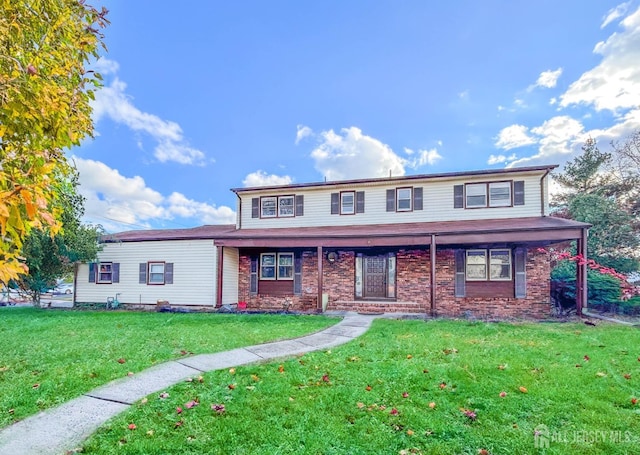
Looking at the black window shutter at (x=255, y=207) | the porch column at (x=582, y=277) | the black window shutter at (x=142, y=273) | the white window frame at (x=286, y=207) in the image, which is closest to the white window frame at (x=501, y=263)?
the porch column at (x=582, y=277)

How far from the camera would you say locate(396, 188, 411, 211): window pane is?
1412 centimetres

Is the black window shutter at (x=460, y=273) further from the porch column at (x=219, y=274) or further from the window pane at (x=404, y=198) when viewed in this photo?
the porch column at (x=219, y=274)

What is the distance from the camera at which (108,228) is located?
52.0 ft

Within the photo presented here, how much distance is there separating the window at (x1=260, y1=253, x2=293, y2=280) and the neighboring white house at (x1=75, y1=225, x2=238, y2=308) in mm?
1258

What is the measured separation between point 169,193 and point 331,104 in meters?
19.7

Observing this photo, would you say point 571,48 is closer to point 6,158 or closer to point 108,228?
point 6,158

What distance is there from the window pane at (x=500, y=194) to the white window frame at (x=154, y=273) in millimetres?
13866

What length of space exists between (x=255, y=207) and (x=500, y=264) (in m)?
10.5

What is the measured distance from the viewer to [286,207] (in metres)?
15.5

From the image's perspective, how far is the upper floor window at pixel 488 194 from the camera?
13.2 m

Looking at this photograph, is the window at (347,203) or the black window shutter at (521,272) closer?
the black window shutter at (521,272)

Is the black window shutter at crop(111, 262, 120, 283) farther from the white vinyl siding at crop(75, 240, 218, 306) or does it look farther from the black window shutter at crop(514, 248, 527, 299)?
the black window shutter at crop(514, 248, 527, 299)

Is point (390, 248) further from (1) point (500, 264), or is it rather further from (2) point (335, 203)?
(1) point (500, 264)

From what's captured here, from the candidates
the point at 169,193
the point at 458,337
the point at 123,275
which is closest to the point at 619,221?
the point at 458,337
